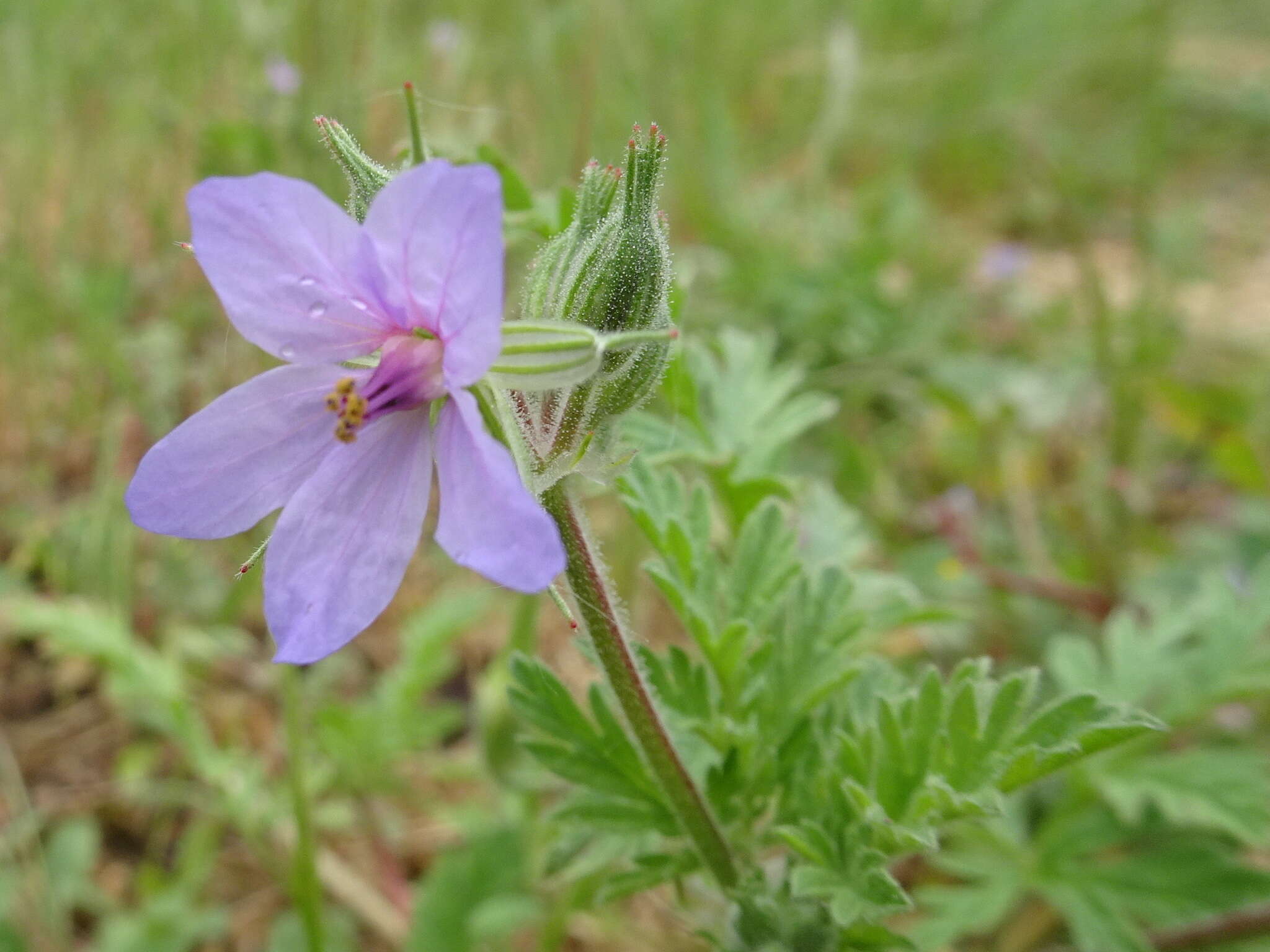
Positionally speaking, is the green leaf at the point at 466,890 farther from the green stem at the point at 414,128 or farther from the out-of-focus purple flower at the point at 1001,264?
the out-of-focus purple flower at the point at 1001,264

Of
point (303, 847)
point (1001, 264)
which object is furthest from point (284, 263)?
point (1001, 264)

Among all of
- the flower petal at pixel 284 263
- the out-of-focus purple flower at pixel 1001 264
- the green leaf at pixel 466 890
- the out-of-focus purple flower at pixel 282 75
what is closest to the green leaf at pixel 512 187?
the flower petal at pixel 284 263

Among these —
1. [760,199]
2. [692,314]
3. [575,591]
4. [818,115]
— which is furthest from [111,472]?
[818,115]

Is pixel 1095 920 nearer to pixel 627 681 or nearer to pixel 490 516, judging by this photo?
pixel 627 681

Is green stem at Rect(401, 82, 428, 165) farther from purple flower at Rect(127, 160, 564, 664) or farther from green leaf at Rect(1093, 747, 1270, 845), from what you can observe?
green leaf at Rect(1093, 747, 1270, 845)

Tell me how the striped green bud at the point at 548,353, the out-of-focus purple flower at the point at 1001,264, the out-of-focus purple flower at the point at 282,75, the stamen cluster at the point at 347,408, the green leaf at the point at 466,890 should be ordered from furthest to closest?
the out-of-focus purple flower at the point at 1001,264
the out-of-focus purple flower at the point at 282,75
the green leaf at the point at 466,890
the stamen cluster at the point at 347,408
the striped green bud at the point at 548,353

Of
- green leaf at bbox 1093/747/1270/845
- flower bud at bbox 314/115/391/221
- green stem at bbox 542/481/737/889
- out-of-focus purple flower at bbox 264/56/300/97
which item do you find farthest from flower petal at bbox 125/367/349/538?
out-of-focus purple flower at bbox 264/56/300/97

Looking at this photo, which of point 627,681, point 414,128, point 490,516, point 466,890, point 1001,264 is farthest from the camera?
point 1001,264
